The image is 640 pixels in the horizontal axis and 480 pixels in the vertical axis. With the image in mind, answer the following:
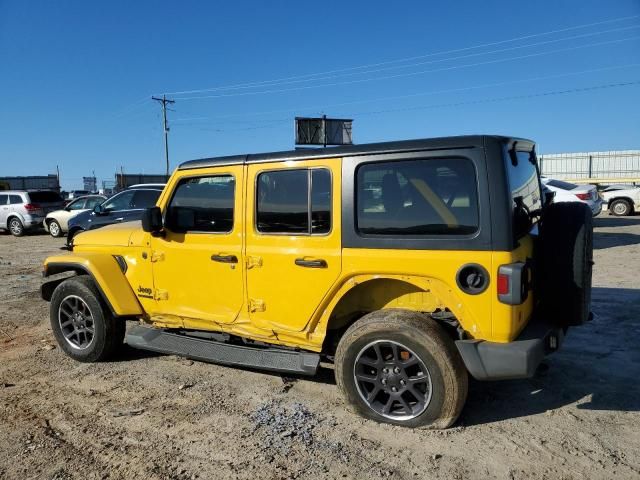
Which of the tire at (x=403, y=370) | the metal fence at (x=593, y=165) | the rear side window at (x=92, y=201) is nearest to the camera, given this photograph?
the tire at (x=403, y=370)

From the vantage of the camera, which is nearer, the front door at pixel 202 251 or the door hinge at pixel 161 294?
the front door at pixel 202 251

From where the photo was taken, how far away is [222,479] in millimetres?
2896

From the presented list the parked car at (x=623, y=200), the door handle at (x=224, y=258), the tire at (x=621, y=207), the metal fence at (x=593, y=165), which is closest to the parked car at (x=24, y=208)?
the door handle at (x=224, y=258)

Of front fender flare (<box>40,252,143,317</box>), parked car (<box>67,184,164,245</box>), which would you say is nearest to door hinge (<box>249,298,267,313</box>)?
front fender flare (<box>40,252,143,317</box>)

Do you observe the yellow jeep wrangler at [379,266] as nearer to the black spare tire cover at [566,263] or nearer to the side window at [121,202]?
the black spare tire cover at [566,263]

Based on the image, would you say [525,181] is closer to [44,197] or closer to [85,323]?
[85,323]

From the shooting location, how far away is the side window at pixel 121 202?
40.9 ft

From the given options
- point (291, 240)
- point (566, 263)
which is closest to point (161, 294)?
point (291, 240)

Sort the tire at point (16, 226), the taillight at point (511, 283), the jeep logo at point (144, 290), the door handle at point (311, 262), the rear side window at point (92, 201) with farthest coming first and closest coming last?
the tire at point (16, 226) < the rear side window at point (92, 201) < the jeep logo at point (144, 290) < the door handle at point (311, 262) < the taillight at point (511, 283)

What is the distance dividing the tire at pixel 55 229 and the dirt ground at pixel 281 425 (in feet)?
47.1

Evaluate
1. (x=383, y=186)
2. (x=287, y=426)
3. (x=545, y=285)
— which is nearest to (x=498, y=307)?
(x=545, y=285)

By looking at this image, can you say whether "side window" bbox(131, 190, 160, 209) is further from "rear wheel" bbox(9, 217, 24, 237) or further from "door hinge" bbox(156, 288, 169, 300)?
"rear wheel" bbox(9, 217, 24, 237)

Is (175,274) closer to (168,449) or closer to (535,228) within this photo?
(168,449)

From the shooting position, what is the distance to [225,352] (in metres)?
4.15
